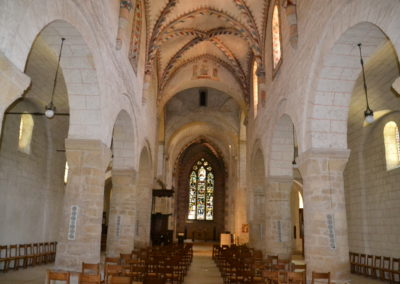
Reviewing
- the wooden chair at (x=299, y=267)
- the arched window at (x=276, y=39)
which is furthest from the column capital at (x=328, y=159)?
the arched window at (x=276, y=39)

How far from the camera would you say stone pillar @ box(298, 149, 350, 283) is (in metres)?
8.18

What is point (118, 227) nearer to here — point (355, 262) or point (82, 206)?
point (82, 206)

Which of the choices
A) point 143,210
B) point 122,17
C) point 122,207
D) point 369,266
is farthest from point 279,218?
point 122,17

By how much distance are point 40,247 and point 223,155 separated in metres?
22.4

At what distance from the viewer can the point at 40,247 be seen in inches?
584

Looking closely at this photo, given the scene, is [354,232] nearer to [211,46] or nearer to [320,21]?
[320,21]

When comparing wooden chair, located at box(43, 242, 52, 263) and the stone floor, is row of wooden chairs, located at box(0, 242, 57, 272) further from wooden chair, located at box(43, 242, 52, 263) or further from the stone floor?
the stone floor

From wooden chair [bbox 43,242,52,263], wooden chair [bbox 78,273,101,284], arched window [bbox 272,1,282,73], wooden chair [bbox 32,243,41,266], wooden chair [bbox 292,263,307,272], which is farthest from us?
wooden chair [bbox 43,242,52,263]

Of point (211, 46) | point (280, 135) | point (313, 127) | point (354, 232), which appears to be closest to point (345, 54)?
point (313, 127)

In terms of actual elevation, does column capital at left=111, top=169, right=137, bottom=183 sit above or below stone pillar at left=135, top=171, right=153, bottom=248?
above

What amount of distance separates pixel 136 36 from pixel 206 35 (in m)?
5.87

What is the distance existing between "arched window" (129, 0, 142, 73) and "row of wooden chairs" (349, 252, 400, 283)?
425 inches

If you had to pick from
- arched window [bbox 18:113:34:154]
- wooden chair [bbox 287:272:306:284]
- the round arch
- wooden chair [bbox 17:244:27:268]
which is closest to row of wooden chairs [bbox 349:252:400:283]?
wooden chair [bbox 287:272:306:284]

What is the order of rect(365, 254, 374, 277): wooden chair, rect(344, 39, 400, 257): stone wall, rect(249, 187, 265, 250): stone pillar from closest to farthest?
rect(344, 39, 400, 257): stone wall → rect(365, 254, 374, 277): wooden chair → rect(249, 187, 265, 250): stone pillar
